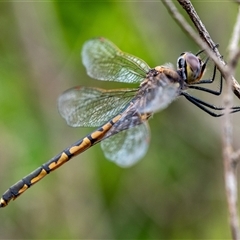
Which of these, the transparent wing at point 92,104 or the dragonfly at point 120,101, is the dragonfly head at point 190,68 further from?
the transparent wing at point 92,104

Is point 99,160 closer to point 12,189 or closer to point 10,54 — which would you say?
point 10,54

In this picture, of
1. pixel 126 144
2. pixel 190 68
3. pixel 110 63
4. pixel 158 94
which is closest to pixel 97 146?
pixel 126 144

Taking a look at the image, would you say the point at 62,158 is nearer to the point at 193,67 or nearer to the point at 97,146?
the point at 193,67

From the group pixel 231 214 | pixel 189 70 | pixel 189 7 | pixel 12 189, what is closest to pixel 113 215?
pixel 12 189

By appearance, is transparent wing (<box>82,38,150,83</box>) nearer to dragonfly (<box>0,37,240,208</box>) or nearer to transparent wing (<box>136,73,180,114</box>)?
dragonfly (<box>0,37,240,208</box>)

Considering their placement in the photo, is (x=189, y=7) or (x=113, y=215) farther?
(x=113, y=215)

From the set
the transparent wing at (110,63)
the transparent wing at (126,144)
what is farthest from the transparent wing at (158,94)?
the transparent wing at (126,144)
